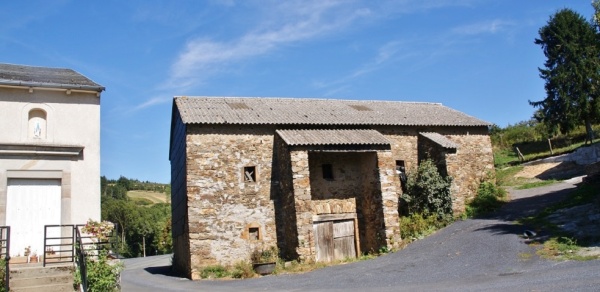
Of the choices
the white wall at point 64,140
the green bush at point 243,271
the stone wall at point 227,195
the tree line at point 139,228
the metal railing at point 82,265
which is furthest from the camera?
the tree line at point 139,228

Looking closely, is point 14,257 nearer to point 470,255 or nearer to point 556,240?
point 470,255

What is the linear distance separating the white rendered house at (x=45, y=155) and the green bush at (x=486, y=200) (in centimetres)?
1613

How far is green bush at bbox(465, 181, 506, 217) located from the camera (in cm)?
2191

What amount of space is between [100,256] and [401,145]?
15.9 m

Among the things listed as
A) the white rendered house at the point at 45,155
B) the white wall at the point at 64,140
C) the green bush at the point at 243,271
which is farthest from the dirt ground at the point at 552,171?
the white rendered house at the point at 45,155

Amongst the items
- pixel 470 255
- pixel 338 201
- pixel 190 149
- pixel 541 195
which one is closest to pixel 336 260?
pixel 338 201

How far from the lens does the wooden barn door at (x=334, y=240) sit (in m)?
20.4

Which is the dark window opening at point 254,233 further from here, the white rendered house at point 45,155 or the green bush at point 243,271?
the white rendered house at point 45,155

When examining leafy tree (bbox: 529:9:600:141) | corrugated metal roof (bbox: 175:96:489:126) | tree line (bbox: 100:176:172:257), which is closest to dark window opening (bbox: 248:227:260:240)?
corrugated metal roof (bbox: 175:96:489:126)

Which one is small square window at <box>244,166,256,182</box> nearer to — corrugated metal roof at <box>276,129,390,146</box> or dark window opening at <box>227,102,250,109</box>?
corrugated metal roof at <box>276,129,390,146</box>

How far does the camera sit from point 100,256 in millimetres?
10906

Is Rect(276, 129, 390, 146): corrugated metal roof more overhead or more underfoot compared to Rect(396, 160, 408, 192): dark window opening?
more overhead

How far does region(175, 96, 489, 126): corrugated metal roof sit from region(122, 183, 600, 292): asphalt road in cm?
620

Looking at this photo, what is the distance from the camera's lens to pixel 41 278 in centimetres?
1063
